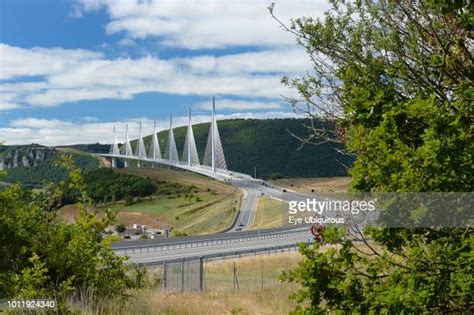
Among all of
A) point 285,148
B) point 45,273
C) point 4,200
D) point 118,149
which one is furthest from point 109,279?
point 118,149

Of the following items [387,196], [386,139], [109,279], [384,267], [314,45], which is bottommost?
[109,279]

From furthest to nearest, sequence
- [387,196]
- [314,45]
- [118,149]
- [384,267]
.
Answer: [118,149], [314,45], [384,267], [387,196]

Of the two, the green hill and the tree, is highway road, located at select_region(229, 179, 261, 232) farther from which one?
the tree

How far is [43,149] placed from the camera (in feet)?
650

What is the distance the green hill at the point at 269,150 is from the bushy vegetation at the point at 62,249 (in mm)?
111109

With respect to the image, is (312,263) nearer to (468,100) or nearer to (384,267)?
(384,267)

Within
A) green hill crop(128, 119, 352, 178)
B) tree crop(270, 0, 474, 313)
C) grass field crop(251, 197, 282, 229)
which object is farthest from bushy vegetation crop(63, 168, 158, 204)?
tree crop(270, 0, 474, 313)

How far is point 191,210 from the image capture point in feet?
286

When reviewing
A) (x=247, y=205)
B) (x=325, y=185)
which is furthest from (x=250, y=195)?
(x=325, y=185)

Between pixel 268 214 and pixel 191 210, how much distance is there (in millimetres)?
15843

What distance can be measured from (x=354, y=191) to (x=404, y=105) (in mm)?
866

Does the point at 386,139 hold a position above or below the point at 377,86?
below

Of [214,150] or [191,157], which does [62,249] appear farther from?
[191,157]

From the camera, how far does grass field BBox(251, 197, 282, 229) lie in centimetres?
6962
